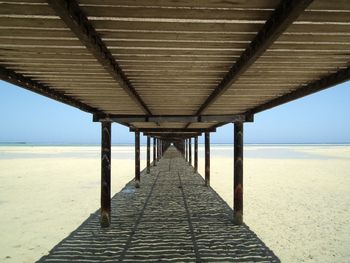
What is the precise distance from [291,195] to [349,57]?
11239 mm

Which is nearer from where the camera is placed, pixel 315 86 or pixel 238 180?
pixel 315 86

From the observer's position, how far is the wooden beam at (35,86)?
14.2 feet

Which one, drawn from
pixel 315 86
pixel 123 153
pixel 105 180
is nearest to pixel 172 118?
pixel 105 180

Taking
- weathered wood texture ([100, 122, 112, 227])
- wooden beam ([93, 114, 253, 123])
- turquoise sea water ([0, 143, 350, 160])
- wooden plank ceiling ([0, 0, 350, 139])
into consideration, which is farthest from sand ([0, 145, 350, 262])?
turquoise sea water ([0, 143, 350, 160])

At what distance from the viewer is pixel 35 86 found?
5121mm

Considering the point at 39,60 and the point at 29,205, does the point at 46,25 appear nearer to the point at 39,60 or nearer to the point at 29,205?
the point at 39,60

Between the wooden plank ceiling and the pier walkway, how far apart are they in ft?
9.41

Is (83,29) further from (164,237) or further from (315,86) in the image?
(164,237)

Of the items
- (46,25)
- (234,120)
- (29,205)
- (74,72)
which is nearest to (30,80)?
(74,72)

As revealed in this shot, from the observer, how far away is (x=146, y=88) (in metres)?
5.75

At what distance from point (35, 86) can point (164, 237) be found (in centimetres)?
395

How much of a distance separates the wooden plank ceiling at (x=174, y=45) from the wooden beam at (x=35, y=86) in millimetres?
20

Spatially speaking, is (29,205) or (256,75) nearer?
(256,75)

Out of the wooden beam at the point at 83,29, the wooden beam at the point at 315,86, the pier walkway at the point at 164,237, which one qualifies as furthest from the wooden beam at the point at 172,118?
the wooden beam at the point at 83,29
